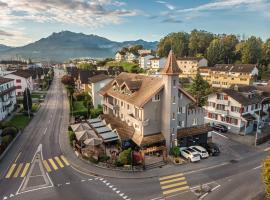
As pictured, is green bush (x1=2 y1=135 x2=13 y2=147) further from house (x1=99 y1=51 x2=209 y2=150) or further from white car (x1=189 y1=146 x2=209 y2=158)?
white car (x1=189 y1=146 x2=209 y2=158)

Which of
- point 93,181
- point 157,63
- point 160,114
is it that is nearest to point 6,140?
point 93,181

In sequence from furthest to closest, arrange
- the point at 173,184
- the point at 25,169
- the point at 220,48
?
1. the point at 220,48
2. the point at 25,169
3. the point at 173,184

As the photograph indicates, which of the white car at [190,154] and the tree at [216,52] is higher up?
the tree at [216,52]

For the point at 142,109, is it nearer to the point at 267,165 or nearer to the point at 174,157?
the point at 174,157

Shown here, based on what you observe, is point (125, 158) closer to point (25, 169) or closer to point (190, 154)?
point (190, 154)

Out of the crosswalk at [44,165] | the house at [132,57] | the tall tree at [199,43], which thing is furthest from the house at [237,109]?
the house at [132,57]

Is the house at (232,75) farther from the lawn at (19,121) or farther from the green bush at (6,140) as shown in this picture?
the green bush at (6,140)

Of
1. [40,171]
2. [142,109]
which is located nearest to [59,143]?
[40,171]
